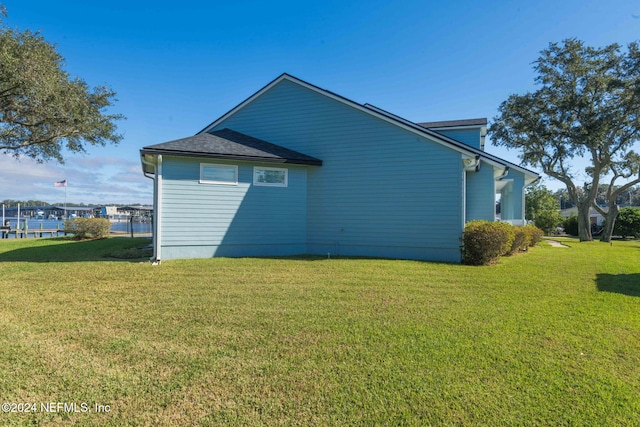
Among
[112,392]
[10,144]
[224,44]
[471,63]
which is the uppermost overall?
[224,44]

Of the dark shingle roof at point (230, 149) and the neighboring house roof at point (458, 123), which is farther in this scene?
the neighboring house roof at point (458, 123)

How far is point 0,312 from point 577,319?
9.11 m

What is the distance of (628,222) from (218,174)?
3591cm

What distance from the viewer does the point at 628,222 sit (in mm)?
28766

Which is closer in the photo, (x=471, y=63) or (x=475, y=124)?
(x=471, y=63)

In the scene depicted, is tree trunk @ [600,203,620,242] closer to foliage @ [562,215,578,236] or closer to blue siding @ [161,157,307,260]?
foliage @ [562,215,578,236]

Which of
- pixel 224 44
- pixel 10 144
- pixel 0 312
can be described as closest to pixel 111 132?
pixel 10 144

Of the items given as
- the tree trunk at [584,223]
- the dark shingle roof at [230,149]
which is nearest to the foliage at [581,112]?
the tree trunk at [584,223]

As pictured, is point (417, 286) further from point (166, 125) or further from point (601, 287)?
point (166, 125)

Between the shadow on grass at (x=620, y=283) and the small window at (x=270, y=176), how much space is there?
31.1ft

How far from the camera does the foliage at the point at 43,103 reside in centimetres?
1166

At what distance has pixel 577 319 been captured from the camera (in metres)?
4.98

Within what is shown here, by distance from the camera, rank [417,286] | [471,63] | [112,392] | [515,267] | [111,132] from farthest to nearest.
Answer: [111,132]
[471,63]
[515,267]
[417,286]
[112,392]

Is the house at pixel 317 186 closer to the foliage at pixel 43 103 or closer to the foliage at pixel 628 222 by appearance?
the foliage at pixel 43 103
